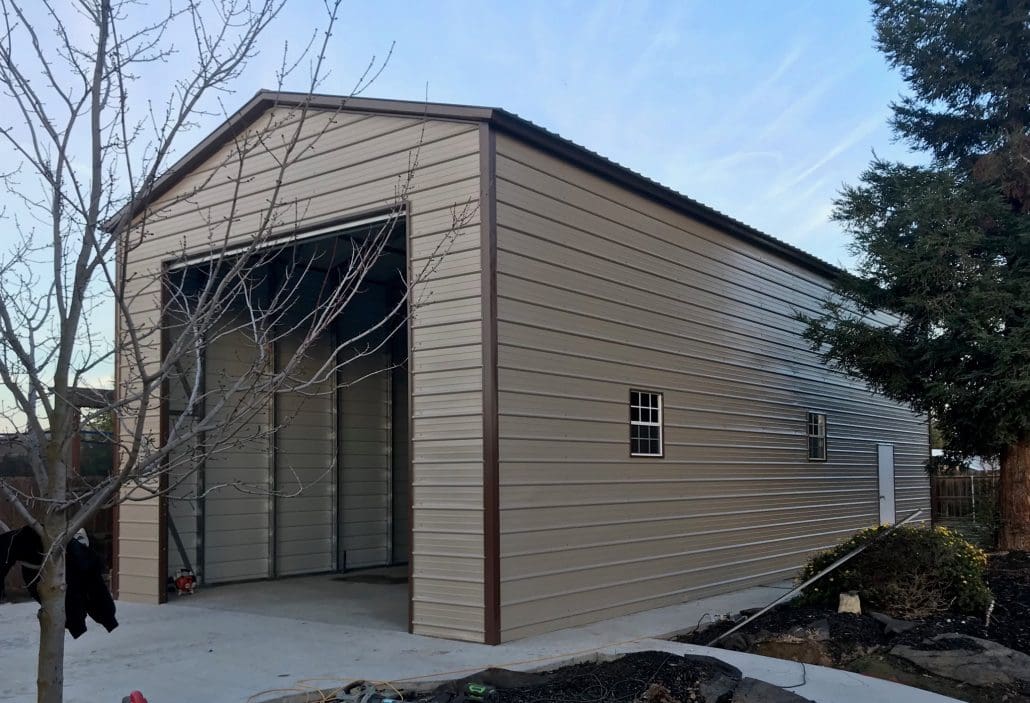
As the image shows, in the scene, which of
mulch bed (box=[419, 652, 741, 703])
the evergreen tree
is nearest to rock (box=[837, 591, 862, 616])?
mulch bed (box=[419, 652, 741, 703])

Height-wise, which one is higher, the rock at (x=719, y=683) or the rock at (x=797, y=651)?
the rock at (x=719, y=683)

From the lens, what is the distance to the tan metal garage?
8.41 meters

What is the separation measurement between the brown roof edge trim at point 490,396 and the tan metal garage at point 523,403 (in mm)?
21

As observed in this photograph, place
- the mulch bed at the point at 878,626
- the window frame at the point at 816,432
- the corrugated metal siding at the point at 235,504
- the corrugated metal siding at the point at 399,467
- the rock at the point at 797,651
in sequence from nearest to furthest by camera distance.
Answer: the rock at the point at 797,651 → the mulch bed at the point at 878,626 → the corrugated metal siding at the point at 235,504 → the window frame at the point at 816,432 → the corrugated metal siding at the point at 399,467

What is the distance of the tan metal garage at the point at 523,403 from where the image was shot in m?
8.41

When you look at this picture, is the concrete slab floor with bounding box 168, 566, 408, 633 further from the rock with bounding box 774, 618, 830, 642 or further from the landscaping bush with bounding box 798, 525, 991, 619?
the landscaping bush with bounding box 798, 525, 991, 619

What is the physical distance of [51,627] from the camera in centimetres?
388

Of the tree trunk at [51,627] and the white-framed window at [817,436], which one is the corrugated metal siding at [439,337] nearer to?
the tree trunk at [51,627]

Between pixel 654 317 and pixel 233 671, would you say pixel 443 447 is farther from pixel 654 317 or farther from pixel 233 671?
pixel 654 317

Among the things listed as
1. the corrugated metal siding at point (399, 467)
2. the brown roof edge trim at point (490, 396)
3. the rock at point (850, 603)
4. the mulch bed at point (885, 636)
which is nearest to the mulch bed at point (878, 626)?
the mulch bed at point (885, 636)

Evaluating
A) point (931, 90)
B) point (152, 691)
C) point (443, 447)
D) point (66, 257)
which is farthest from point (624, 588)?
point (931, 90)

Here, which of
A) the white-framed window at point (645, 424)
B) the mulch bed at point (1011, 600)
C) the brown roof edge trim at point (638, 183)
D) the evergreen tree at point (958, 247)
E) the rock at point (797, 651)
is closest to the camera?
the rock at point (797, 651)

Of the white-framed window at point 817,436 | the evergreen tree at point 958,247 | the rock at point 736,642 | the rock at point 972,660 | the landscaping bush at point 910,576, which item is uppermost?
the evergreen tree at point 958,247

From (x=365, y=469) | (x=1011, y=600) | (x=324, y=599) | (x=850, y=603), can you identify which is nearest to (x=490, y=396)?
(x=850, y=603)
